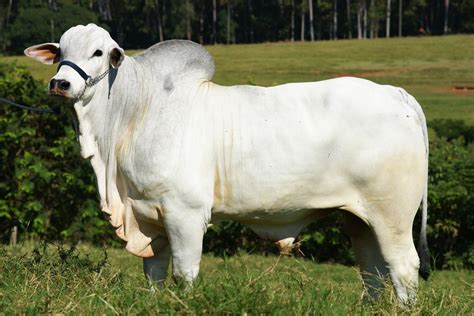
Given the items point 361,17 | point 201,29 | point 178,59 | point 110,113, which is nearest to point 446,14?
point 361,17

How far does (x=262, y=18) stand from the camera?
8612cm

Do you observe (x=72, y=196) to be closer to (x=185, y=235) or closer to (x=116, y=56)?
(x=116, y=56)

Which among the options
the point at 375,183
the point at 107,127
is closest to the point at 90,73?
the point at 107,127

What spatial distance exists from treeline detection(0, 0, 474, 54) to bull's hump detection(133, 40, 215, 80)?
68921 millimetres

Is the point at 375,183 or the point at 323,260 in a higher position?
the point at 375,183

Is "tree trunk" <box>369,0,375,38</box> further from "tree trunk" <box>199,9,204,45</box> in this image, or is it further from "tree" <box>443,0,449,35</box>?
"tree trunk" <box>199,9,204,45</box>

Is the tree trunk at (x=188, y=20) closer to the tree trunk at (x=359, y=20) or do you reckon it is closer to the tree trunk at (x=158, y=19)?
the tree trunk at (x=158, y=19)

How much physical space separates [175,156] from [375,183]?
1248mm

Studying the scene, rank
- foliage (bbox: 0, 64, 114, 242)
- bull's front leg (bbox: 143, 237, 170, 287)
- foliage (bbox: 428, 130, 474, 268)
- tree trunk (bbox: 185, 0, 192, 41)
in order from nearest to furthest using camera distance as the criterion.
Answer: bull's front leg (bbox: 143, 237, 170, 287), foliage (bbox: 428, 130, 474, 268), foliage (bbox: 0, 64, 114, 242), tree trunk (bbox: 185, 0, 192, 41)

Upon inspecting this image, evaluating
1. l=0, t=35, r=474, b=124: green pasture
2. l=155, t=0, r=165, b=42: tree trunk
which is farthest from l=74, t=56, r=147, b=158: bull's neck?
l=155, t=0, r=165, b=42: tree trunk

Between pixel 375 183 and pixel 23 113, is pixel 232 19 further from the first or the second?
pixel 375 183

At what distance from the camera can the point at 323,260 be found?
13055mm

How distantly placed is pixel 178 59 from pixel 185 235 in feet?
3.96

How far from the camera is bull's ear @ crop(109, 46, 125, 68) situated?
5.55 meters
